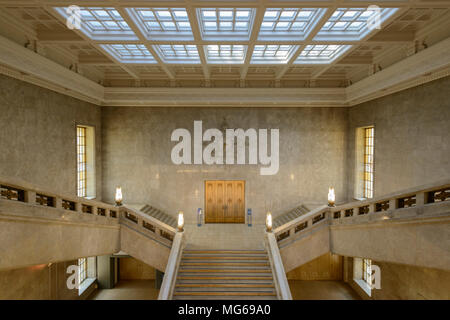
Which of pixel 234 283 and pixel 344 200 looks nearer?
pixel 234 283

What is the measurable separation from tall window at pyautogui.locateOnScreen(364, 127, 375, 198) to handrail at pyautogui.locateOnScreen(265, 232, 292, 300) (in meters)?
7.05

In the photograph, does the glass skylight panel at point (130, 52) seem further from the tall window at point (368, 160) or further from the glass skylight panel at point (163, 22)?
the tall window at point (368, 160)

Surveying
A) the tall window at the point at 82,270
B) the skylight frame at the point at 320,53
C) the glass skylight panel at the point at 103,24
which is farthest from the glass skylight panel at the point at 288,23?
the tall window at the point at 82,270

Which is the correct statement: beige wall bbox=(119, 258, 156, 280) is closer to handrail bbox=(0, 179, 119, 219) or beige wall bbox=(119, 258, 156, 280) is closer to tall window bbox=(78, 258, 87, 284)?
tall window bbox=(78, 258, 87, 284)

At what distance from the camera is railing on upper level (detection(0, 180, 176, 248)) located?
287 inches

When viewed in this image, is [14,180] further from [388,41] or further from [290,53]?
[388,41]

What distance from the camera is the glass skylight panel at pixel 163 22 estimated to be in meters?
8.29

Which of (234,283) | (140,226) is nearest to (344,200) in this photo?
(234,283)

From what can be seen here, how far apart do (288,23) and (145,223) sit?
9.86m

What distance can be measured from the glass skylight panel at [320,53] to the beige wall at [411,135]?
336cm

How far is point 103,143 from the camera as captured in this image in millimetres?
16422

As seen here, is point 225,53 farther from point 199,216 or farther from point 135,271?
point 135,271
